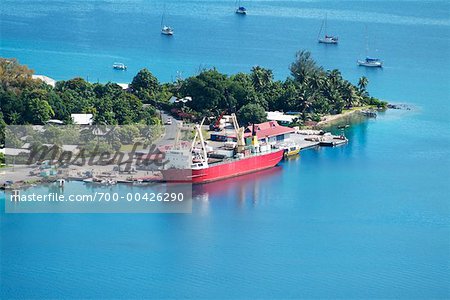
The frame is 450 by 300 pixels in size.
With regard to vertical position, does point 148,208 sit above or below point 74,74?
below

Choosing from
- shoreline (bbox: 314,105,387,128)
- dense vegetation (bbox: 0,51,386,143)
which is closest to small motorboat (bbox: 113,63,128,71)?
dense vegetation (bbox: 0,51,386,143)

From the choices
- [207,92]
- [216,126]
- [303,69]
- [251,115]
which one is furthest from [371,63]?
[216,126]

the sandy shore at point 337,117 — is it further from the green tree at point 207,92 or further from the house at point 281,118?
the green tree at point 207,92

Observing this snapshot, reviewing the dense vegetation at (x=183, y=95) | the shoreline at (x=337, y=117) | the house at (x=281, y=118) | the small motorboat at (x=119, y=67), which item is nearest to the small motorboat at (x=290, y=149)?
the dense vegetation at (x=183, y=95)

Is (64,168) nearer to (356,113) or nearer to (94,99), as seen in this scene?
(94,99)

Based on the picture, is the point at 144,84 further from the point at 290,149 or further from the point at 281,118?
the point at 290,149

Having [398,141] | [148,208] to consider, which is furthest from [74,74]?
[148,208]
